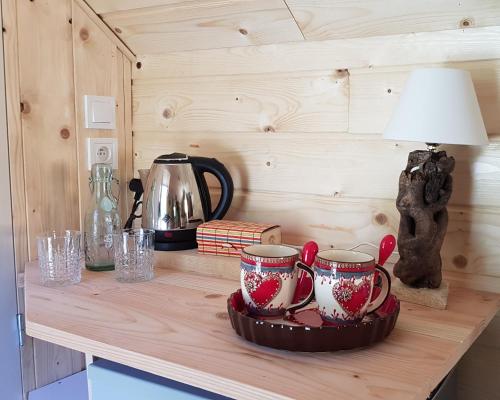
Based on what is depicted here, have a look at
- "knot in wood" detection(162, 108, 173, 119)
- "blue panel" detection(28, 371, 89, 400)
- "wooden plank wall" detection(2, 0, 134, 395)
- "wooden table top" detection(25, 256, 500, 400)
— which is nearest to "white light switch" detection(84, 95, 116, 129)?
"wooden plank wall" detection(2, 0, 134, 395)

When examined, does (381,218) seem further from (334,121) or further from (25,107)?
(25,107)

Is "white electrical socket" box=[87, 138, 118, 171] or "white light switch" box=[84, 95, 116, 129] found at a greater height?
"white light switch" box=[84, 95, 116, 129]

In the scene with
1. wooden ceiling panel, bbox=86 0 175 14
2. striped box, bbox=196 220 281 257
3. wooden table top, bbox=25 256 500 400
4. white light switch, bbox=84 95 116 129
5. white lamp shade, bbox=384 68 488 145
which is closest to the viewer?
wooden table top, bbox=25 256 500 400

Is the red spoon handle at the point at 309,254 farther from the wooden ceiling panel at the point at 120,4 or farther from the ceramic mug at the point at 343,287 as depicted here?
the wooden ceiling panel at the point at 120,4

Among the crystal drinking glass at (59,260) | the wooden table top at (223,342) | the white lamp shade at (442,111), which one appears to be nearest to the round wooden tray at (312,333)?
the wooden table top at (223,342)

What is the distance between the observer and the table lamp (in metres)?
0.90

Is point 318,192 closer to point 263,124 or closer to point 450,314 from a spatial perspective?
point 263,124

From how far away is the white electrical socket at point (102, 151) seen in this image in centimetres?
136

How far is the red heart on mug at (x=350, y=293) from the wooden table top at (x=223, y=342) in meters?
0.06

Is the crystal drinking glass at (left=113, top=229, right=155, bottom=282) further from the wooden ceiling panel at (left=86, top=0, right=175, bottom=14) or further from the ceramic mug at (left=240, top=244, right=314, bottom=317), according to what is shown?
the wooden ceiling panel at (left=86, top=0, right=175, bottom=14)

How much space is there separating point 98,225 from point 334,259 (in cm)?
61

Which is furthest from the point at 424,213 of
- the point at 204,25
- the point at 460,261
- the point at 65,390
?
the point at 65,390

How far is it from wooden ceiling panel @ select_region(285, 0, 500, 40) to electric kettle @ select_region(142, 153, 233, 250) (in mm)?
376

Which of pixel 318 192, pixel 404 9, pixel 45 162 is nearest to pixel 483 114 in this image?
pixel 404 9
